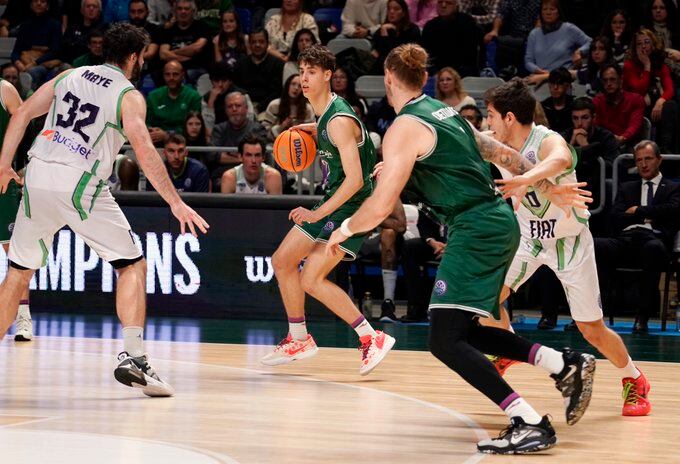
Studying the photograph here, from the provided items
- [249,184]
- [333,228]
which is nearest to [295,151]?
[333,228]

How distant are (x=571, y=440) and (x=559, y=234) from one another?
50.2 inches

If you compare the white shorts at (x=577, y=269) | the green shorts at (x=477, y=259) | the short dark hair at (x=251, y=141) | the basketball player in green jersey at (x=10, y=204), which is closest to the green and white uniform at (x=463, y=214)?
the green shorts at (x=477, y=259)

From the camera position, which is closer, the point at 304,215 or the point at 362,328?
the point at 304,215

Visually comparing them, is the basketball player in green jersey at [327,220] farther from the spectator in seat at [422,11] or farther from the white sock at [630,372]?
the spectator in seat at [422,11]

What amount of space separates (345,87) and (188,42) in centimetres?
299

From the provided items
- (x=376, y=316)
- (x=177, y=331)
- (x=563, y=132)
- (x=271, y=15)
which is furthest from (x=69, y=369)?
(x=271, y=15)

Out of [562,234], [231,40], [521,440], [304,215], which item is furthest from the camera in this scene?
[231,40]

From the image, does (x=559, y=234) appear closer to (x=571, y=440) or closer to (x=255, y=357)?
(x=571, y=440)

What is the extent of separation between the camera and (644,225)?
34.6 feet

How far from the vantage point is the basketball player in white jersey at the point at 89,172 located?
6492 mm

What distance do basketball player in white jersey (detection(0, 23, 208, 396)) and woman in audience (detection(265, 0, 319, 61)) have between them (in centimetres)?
729

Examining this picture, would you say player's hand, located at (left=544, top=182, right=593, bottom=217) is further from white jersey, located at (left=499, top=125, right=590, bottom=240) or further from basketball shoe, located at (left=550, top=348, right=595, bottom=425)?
basketball shoe, located at (left=550, top=348, right=595, bottom=425)

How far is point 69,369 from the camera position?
766cm

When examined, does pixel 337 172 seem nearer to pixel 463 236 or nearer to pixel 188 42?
pixel 463 236
